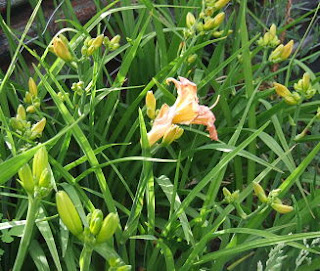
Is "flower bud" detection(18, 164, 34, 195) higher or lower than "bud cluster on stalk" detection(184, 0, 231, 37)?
higher

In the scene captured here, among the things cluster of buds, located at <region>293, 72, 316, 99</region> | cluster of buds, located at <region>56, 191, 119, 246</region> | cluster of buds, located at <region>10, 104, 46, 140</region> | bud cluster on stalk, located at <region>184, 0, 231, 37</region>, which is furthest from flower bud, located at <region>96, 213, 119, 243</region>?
cluster of buds, located at <region>293, 72, 316, 99</region>

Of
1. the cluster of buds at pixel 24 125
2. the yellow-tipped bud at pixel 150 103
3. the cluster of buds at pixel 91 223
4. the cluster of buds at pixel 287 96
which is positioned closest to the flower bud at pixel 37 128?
the cluster of buds at pixel 24 125

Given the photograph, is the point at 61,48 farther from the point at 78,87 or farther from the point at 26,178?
the point at 26,178

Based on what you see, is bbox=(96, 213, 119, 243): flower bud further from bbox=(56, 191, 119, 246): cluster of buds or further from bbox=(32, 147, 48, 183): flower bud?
bbox=(32, 147, 48, 183): flower bud

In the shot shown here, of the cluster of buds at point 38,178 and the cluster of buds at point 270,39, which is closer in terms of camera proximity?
the cluster of buds at point 38,178

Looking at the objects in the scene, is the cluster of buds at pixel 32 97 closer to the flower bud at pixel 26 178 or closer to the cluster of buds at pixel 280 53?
the flower bud at pixel 26 178

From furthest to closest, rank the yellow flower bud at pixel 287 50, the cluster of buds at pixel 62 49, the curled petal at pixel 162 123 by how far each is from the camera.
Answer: the yellow flower bud at pixel 287 50 → the cluster of buds at pixel 62 49 → the curled petal at pixel 162 123

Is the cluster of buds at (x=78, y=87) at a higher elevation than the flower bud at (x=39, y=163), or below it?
below

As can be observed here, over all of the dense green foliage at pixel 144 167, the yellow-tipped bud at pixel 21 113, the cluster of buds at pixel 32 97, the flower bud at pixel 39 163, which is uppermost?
the flower bud at pixel 39 163
